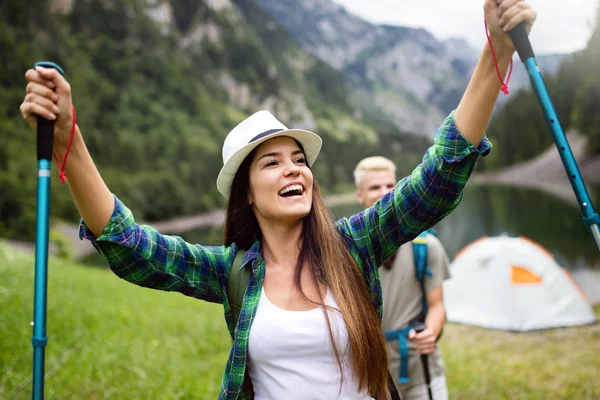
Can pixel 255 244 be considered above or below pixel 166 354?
below

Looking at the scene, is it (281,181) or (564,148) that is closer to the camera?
(564,148)

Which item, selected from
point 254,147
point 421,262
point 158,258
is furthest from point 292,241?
→ point 421,262

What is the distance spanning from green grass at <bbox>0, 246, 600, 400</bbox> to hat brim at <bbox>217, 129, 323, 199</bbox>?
3.43 m

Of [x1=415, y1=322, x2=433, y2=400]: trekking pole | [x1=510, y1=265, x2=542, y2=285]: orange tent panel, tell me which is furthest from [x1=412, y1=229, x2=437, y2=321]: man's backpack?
[x1=510, y1=265, x2=542, y2=285]: orange tent panel

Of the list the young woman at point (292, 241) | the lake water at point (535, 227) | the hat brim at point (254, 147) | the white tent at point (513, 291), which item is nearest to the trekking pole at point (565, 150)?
the young woman at point (292, 241)

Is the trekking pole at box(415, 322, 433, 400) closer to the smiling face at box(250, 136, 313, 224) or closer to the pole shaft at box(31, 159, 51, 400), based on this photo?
the smiling face at box(250, 136, 313, 224)

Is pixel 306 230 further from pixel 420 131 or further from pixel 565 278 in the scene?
pixel 420 131

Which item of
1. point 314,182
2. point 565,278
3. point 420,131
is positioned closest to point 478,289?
point 565,278

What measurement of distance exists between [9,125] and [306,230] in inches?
2689

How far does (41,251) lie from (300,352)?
94 cm

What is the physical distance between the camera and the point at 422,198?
5.52 ft

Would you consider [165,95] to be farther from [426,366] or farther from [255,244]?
[255,244]

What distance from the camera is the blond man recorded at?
3.07 meters

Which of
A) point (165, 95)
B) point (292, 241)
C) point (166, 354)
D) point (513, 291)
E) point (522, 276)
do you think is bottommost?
point (292, 241)
